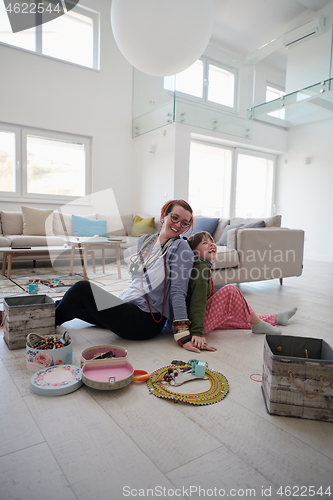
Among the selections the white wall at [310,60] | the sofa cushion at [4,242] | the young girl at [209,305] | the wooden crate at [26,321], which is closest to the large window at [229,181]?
the white wall at [310,60]

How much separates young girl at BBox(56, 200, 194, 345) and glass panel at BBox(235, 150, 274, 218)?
501cm

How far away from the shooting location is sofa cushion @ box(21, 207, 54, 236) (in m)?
4.50

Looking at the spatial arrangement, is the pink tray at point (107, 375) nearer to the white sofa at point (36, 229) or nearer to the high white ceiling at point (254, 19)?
the white sofa at point (36, 229)

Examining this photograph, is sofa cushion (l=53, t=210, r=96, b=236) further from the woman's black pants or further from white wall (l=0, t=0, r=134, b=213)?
the woman's black pants

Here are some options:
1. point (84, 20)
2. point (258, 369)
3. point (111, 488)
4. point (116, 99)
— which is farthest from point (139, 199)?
point (111, 488)

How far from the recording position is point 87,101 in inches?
208

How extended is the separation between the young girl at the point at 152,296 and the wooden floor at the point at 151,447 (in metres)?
0.29

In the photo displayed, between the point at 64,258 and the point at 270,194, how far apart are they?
4639mm

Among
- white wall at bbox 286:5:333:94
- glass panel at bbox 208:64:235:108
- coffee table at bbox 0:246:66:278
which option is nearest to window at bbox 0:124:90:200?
Answer: coffee table at bbox 0:246:66:278

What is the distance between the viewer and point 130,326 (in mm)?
1636

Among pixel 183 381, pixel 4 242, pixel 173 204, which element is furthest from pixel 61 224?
pixel 183 381

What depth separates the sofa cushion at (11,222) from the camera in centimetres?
443

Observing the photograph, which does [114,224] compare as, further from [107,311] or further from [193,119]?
[107,311]

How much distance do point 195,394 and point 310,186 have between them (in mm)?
6098
